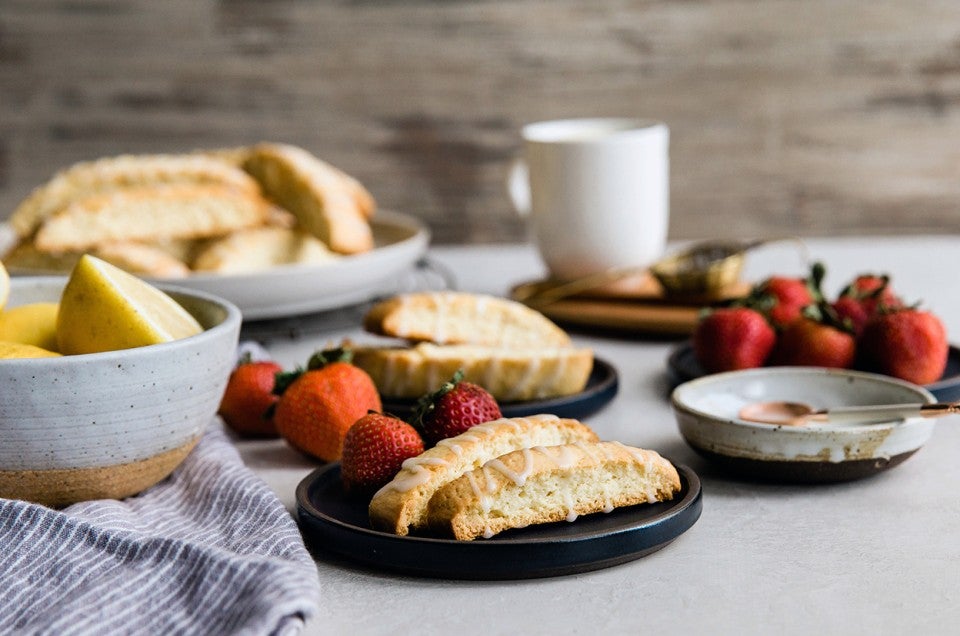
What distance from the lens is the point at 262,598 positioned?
754 mm

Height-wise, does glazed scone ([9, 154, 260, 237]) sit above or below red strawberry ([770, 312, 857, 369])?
above

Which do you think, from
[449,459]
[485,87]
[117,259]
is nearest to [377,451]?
[449,459]

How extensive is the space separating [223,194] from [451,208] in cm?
108

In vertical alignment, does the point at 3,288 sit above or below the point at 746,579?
Result: above

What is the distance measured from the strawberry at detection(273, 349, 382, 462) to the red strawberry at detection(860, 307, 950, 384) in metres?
0.51

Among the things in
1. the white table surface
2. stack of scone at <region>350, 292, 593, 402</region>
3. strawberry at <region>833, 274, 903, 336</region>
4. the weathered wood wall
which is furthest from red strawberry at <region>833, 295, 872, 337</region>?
the weathered wood wall

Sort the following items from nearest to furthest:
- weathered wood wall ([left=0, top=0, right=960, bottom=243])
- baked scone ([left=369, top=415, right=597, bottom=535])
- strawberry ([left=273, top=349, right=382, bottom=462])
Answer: baked scone ([left=369, top=415, right=597, bottom=535]) < strawberry ([left=273, top=349, right=382, bottom=462]) < weathered wood wall ([left=0, top=0, right=960, bottom=243])

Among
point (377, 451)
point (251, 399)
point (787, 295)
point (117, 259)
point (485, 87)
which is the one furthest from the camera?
point (485, 87)

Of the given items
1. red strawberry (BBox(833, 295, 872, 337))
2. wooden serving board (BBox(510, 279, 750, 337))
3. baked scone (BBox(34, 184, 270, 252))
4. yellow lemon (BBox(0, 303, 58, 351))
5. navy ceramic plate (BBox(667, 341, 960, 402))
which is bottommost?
wooden serving board (BBox(510, 279, 750, 337))

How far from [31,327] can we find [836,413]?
699 millimetres

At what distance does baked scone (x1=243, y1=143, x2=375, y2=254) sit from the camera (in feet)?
5.52

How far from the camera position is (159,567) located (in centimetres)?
83

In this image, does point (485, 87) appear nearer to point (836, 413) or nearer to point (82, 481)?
point (836, 413)

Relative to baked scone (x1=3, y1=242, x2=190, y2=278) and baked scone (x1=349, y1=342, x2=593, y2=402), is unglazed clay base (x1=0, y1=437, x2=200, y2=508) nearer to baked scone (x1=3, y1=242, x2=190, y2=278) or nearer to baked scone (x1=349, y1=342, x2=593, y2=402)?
baked scone (x1=349, y1=342, x2=593, y2=402)
